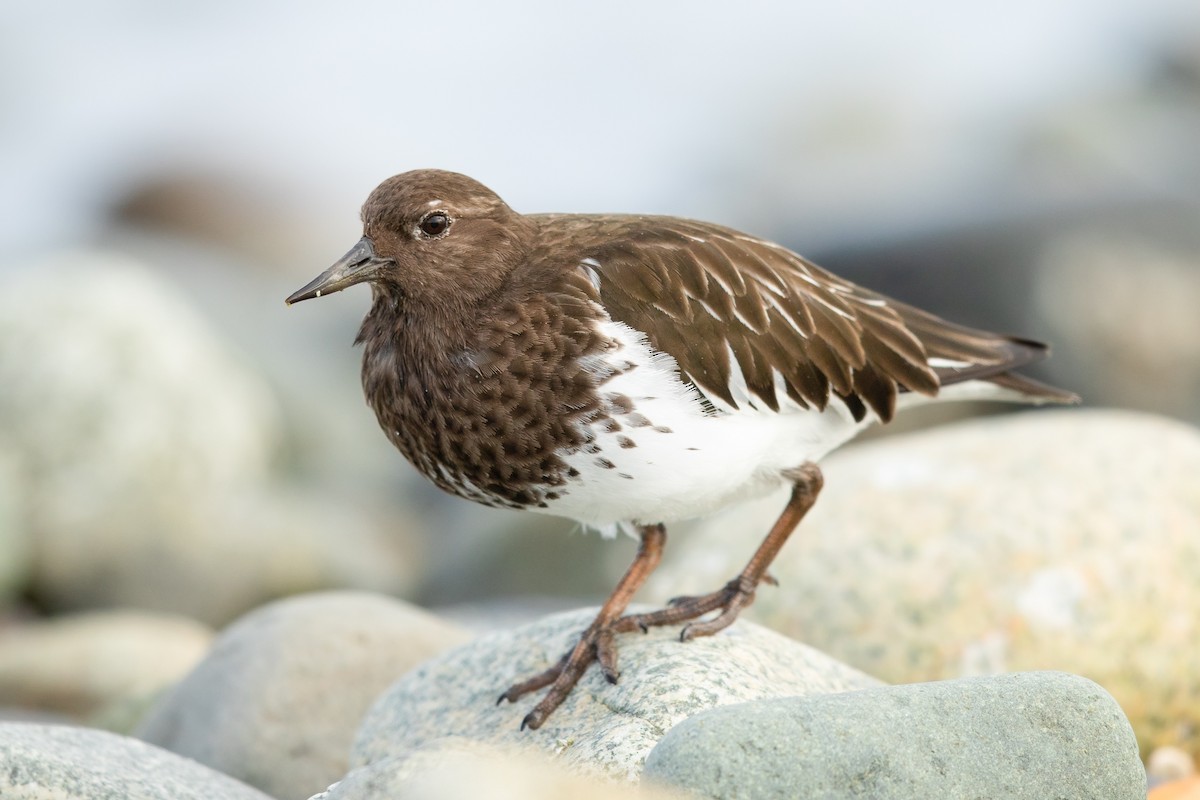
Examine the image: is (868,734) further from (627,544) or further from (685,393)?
(627,544)

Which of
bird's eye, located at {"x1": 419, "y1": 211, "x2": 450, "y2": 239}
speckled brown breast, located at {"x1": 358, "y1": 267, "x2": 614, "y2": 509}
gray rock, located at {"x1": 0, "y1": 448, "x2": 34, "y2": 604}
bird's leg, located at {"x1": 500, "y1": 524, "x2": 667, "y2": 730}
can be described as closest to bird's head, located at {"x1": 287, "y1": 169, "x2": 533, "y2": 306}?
bird's eye, located at {"x1": 419, "y1": 211, "x2": 450, "y2": 239}

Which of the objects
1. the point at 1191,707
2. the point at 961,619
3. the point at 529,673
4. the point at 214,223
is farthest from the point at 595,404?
the point at 214,223

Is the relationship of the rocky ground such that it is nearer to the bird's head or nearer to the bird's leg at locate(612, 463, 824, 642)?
the bird's leg at locate(612, 463, 824, 642)

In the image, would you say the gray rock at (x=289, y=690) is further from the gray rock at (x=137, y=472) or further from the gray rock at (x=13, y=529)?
the gray rock at (x=13, y=529)

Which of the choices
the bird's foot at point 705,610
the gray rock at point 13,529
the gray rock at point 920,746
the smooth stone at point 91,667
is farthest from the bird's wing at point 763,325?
the gray rock at point 13,529

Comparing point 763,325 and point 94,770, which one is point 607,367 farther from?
point 94,770

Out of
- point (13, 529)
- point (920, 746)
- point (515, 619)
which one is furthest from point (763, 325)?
point (13, 529)
